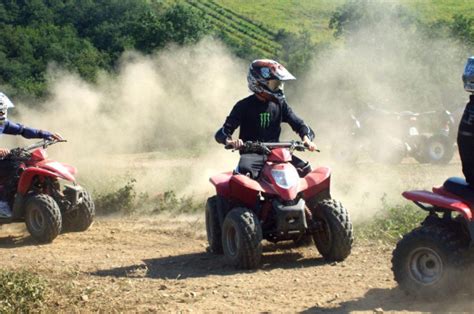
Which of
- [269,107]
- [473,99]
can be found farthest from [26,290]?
[473,99]

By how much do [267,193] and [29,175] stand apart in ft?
13.5

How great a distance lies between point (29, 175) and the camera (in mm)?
11836

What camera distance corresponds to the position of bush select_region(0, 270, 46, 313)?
305 inches

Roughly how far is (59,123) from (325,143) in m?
7.19

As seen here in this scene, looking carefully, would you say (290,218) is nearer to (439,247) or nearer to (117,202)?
(439,247)

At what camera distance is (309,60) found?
27719 mm

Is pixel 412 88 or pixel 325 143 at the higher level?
pixel 412 88

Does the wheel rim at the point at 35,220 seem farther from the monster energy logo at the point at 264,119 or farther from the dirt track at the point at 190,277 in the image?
the monster energy logo at the point at 264,119

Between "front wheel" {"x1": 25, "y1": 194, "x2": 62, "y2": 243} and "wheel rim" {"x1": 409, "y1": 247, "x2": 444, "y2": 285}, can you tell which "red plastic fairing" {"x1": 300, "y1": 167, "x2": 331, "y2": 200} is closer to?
"wheel rim" {"x1": 409, "y1": 247, "x2": 444, "y2": 285}

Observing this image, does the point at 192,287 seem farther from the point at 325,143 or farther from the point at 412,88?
the point at 412,88

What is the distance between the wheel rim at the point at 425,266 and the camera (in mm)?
7348

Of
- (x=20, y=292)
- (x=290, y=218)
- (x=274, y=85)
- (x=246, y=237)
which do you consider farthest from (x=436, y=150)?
(x=20, y=292)

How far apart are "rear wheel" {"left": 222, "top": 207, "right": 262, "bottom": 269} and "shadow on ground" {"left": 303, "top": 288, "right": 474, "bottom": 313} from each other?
64.0 inches

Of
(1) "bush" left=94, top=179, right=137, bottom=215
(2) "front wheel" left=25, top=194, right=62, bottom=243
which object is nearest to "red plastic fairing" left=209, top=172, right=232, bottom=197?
(2) "front wheel" left=25, top=194, right=62, bottom=243
